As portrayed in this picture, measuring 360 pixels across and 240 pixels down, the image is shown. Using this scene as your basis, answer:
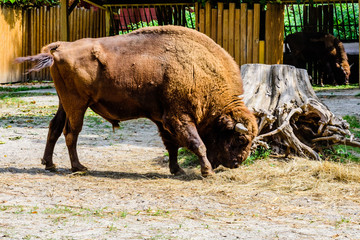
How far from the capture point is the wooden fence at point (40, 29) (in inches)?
774

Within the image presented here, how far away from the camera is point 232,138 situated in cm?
608

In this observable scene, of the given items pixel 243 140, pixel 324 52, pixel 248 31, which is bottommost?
pixel 243 140

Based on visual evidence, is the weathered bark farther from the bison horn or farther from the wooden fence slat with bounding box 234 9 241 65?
the wooden fence slat with bounding box 234 9 241 65

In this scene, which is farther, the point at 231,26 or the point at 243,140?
the point at 231,26

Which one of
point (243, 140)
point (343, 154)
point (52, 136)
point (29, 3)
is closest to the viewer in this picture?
point (243, 140)

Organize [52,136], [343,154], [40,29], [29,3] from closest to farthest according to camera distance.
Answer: [52,136], [343,154], [29,3], [40,29]

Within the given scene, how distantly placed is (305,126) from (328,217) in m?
3.03

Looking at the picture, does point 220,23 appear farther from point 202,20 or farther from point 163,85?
point 163,85

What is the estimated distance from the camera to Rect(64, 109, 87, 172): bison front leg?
6.04 m

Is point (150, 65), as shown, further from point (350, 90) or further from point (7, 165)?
point (350, 90)

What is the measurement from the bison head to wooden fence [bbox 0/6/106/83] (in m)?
14.7

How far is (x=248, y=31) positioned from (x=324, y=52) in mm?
4476

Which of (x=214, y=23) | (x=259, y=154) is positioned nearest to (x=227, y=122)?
(x=259, y=154)

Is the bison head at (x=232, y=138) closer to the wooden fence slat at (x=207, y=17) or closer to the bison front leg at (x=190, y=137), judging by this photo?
the bison front leg at (x=190, y=137)
